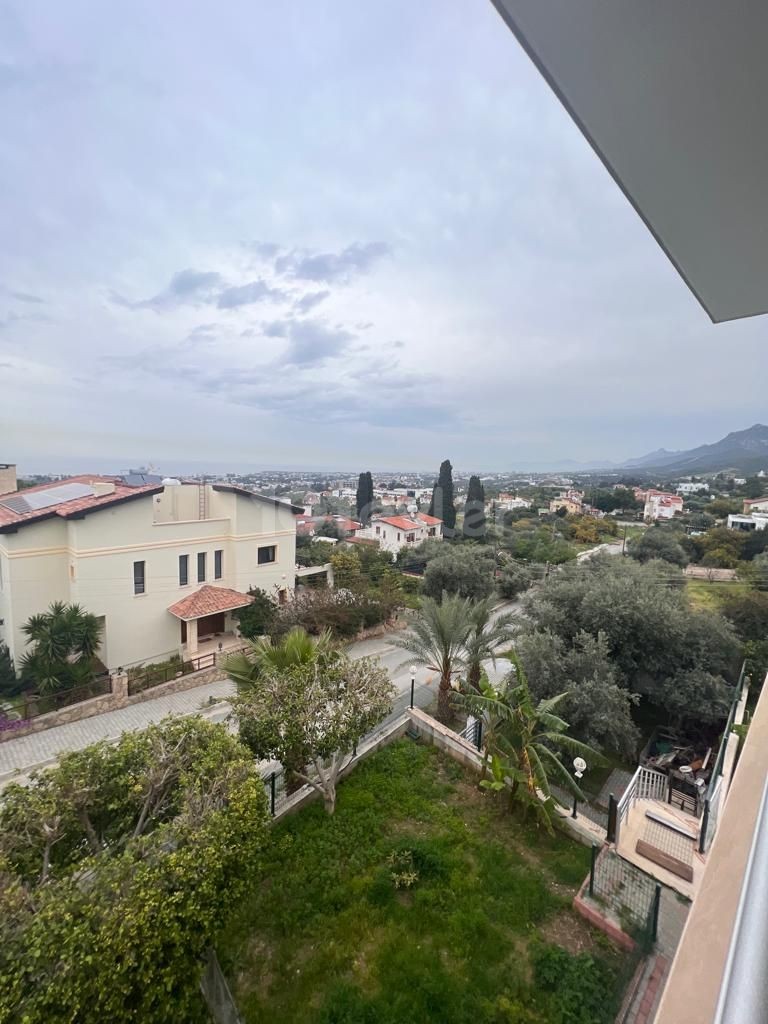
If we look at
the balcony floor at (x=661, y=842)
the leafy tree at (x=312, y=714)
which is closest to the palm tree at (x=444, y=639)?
the leafy tree at (x=312, y=714)

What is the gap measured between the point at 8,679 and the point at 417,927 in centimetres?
1200

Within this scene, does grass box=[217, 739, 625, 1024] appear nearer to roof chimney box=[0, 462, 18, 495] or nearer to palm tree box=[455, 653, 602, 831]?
palm tree box=[455, 653, 602, 831]

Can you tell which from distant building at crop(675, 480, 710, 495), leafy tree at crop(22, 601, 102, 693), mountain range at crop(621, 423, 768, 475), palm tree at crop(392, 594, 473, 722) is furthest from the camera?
mountain range at crop(621, 423, 768, 475)

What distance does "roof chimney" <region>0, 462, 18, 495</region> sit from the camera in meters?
17.9

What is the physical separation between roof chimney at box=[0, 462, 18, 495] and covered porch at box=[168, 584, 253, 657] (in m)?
10.4

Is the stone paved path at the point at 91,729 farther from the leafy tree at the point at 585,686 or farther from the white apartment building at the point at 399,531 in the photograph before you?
the white apartment building at the point at 399,531

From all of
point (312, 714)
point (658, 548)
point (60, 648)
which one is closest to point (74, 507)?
point (60, 648)

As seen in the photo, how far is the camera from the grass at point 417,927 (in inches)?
154

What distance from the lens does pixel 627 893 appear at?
195 inches

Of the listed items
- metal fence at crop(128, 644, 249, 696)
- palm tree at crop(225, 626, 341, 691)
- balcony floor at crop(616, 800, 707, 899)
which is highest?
palm tree at crop(225, 626, 341, 691)

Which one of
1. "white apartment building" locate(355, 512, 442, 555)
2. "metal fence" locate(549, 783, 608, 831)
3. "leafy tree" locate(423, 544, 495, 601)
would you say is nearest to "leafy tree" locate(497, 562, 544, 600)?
"leafy tree" locate(423, 544, 495, 601)

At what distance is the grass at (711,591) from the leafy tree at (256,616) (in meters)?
13.8

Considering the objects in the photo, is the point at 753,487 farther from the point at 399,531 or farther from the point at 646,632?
the point at 646,632

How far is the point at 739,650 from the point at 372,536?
19.8 metres
